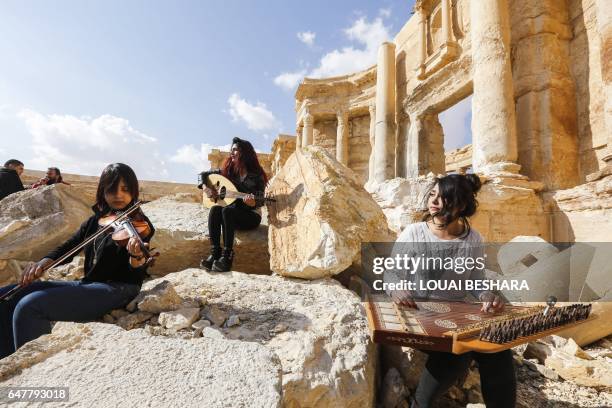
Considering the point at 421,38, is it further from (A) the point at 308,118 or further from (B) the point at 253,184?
(B) the point at 253,184

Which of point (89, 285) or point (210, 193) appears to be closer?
point (89, 285)

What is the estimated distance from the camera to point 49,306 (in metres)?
1.55

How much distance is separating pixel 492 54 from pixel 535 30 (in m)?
0.99

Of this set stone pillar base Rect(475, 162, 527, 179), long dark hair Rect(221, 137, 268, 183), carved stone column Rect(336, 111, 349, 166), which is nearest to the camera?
long dark hair Rect(221, 137, 268, 183)

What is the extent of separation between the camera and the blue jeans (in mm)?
1505

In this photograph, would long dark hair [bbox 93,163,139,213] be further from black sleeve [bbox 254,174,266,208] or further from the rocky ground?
black sleeve [bbox 254,174,266,208]

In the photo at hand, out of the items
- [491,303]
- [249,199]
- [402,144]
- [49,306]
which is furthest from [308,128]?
[49,306]

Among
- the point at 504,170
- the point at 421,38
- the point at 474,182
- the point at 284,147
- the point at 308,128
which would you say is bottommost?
the point at 474,182

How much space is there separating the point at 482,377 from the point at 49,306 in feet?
7.36

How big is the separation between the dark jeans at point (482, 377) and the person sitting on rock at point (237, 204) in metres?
1.86

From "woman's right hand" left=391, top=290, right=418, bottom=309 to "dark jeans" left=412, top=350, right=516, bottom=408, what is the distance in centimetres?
27

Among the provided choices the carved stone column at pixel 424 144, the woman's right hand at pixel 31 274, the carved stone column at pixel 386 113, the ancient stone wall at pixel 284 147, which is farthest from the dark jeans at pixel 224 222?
the ancient stone wall at pixel 284 147

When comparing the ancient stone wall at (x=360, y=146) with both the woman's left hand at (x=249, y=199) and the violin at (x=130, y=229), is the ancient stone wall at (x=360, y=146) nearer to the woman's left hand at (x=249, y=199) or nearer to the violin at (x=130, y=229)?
the woman's left hand at (x=249, y=199)

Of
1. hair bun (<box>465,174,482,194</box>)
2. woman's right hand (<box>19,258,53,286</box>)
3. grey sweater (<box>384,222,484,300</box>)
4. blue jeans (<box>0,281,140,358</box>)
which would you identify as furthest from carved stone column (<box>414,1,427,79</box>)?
woman's right hand (<box>19,258,53,286</box>)
